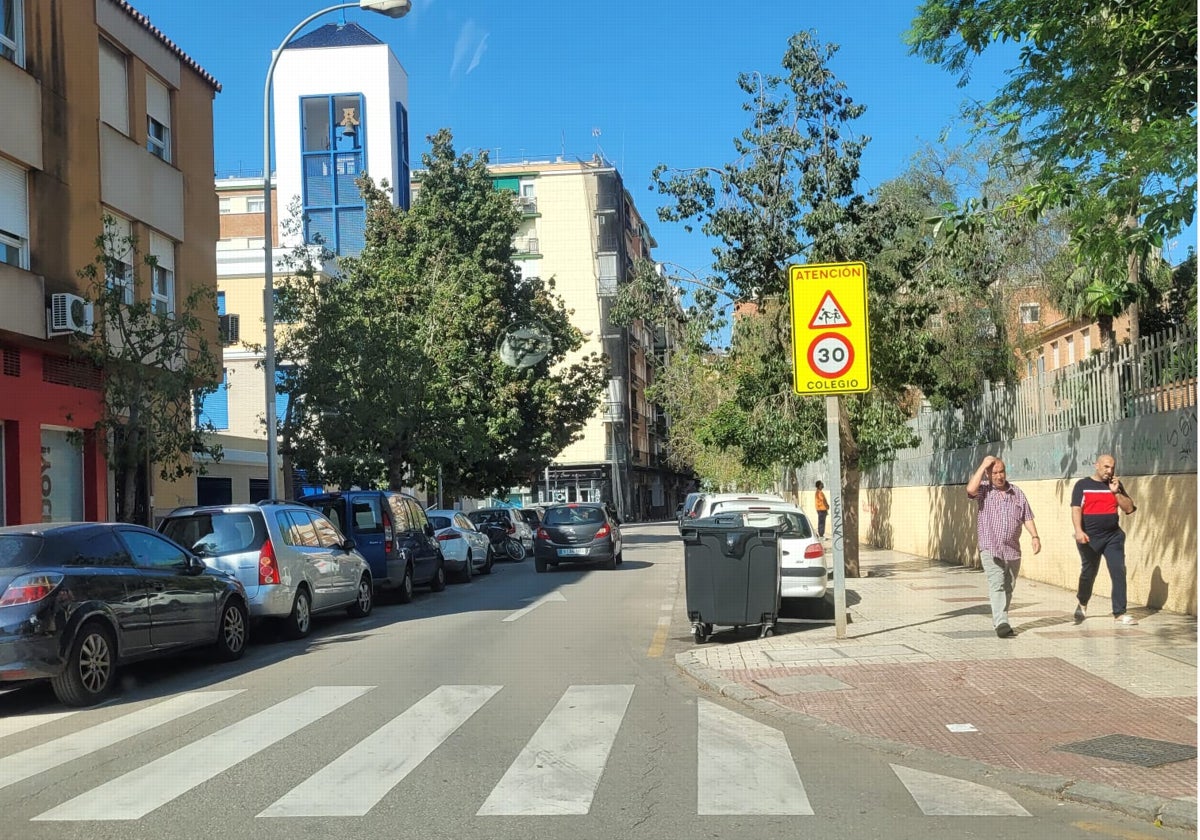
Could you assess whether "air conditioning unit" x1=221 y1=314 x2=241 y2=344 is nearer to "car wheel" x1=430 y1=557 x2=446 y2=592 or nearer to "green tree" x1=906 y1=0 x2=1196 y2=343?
"car wheel" x1=430 y1=557 x2=446 y2=592

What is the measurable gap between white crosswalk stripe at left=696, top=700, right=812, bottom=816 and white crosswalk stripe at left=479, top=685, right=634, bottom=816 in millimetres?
613

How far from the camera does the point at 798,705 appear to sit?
8.87 m

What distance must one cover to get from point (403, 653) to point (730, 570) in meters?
3.53

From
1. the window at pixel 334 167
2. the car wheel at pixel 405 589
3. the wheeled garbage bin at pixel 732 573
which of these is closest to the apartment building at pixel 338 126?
the window at pixel 334 167

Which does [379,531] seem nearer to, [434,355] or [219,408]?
[434,355]

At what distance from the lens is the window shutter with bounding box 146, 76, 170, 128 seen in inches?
863

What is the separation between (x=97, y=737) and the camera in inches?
334

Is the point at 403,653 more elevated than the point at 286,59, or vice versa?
the point at 286,59

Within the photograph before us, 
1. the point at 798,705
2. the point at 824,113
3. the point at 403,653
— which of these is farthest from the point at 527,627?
the point at 824,113

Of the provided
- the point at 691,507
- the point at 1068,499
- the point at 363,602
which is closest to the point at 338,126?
the point at 691,507

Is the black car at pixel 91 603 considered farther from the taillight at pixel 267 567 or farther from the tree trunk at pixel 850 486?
the tree trunk at pixel 850 486

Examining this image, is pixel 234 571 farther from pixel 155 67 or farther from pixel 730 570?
pixel 155 67

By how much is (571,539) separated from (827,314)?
16020mm

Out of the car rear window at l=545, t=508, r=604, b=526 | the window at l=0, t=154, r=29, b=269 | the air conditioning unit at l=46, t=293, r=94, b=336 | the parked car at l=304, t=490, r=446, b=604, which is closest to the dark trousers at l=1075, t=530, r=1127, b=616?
the parked car at l=304, t=490, r=446, b=604
